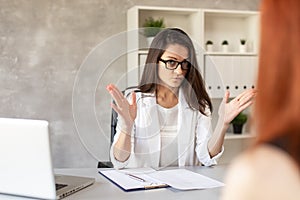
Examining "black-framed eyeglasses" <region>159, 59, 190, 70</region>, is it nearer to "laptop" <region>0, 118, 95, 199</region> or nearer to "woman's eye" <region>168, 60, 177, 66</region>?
"woman's eye" <region>168, 60, 177, 66</region>

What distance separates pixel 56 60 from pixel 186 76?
4.37ft

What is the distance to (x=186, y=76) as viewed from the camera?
7.09 feet

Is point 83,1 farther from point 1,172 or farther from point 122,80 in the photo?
point 1,172

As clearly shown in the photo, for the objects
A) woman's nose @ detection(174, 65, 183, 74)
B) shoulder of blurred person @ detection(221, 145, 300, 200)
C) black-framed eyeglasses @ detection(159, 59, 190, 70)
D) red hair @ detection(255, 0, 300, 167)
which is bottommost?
shoulder of blurred person @ detection(221, 145, 300, 200)

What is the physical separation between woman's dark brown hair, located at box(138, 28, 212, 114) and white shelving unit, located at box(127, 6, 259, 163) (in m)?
0.60

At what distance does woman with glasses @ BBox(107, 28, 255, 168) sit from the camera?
1.97 m

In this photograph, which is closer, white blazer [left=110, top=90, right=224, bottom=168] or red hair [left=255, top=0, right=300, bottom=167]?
red hair [left=255, top=0, right=300, bottom=167]

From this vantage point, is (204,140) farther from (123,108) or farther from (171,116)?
(123,108)

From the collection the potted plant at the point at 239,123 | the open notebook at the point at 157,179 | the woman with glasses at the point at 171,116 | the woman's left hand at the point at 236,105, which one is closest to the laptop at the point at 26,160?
the open notebook at the point at 157,179

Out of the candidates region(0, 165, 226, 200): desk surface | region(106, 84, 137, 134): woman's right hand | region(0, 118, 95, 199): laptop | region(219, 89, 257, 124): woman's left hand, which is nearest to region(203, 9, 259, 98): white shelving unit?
region(219, 89, 257, 124): woman's left hand

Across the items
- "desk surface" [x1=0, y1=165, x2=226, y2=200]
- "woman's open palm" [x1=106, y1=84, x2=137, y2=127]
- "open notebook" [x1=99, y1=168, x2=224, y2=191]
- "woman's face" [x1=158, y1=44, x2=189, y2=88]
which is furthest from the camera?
"woman's face" [x1=158, y1=44, x2=189, y2=88]

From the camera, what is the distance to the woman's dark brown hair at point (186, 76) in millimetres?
2139

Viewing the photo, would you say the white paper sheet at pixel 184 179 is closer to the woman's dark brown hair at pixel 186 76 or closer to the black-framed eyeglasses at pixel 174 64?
the woman's dark brown hair at pixel 186 76

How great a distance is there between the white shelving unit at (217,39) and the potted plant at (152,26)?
0.05 meters
